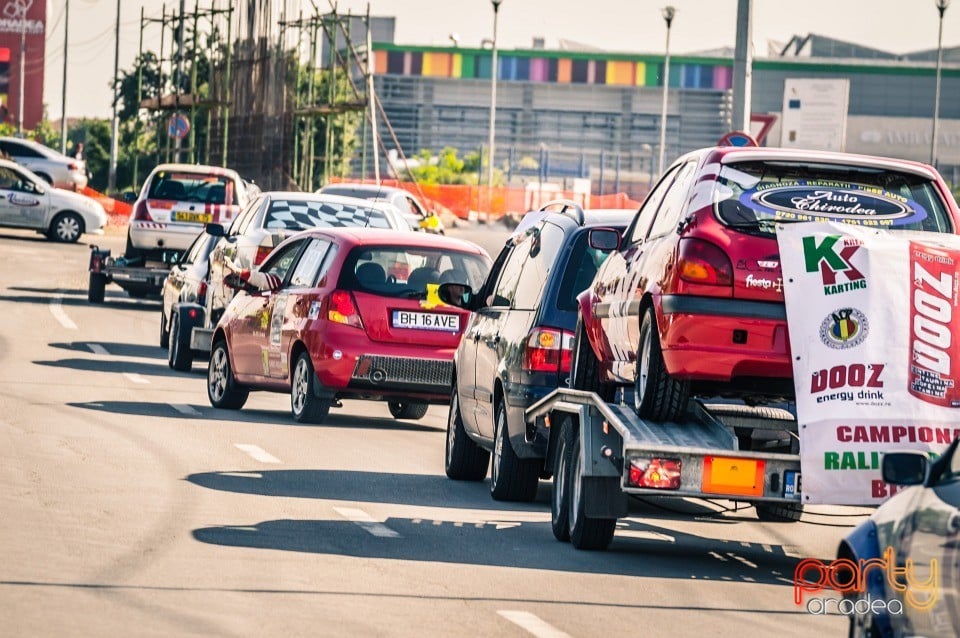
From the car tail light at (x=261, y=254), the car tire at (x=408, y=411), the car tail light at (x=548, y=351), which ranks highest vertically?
the car tail light at (x=548, y=351)

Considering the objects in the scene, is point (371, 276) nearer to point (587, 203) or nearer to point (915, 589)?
point (915, 589)

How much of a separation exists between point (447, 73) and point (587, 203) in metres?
58.8

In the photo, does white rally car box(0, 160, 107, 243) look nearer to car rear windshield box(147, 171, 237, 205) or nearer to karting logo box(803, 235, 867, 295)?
car rear windshield box(147, 171, 237, 205)

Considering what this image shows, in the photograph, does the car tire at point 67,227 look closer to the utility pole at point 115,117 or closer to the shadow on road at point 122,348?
the shadow on road at point 122,348

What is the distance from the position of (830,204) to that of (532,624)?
2.92 metres

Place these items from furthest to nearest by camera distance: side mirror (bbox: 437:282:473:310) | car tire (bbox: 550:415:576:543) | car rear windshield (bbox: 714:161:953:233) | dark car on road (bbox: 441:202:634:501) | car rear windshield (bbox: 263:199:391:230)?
car rear windshield (bbox: 263:199:391:230)
side mirror (bbox: 437:282:473:310)
dark car on road (bbox: 441:202:634:501)
car tire (bbox: 550:415:576:543)
car rear windshield (bbox: 714:161:953:233)

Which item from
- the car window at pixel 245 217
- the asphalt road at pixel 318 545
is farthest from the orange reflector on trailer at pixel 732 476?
the car window at pixel 245 217

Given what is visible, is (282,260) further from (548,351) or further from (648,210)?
(648,210)

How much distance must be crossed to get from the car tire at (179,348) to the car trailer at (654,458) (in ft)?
37.6

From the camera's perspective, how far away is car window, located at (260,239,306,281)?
1869 centimetres

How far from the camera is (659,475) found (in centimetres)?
972

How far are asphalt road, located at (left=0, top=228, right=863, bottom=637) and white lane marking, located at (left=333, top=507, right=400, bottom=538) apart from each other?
0.08 feet

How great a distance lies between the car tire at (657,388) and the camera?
10.3 metres

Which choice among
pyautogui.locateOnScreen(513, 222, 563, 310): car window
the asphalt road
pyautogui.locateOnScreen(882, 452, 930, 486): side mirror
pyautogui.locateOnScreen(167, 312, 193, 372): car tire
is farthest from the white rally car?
pyautogui.locateOnScreen(882, 452, 930, 486): side mirror
